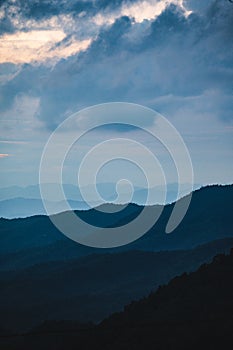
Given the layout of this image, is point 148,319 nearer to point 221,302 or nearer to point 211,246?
point 221,302

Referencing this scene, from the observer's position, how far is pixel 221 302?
88188mm

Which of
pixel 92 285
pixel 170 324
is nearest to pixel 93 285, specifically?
pixel 92 285

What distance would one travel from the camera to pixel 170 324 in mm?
76812

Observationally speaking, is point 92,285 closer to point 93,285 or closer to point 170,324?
point 93,285

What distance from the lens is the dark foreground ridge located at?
67.6 metres

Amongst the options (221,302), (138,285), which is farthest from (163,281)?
(221,302)

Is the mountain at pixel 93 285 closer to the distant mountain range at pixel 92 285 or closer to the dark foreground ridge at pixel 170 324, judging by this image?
the distant mountain range at pixel 92 285

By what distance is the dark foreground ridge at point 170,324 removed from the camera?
67562 mm

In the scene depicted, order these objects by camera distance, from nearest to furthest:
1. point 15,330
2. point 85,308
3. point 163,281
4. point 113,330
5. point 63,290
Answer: point 113,330, point 15,330, point 85,308, point 163,281, point 63,290

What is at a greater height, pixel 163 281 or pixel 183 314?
pixel 163 281

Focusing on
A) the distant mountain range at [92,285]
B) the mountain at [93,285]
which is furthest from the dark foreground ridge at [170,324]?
the mountain at [93,285]

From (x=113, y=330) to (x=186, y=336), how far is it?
18.7 meters

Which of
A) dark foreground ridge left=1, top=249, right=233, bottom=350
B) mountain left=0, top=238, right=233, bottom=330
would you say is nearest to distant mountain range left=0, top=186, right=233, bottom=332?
mountain left=0, top=238, right=233, bottom=330

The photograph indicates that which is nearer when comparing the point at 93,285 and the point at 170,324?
the point at 170,324
